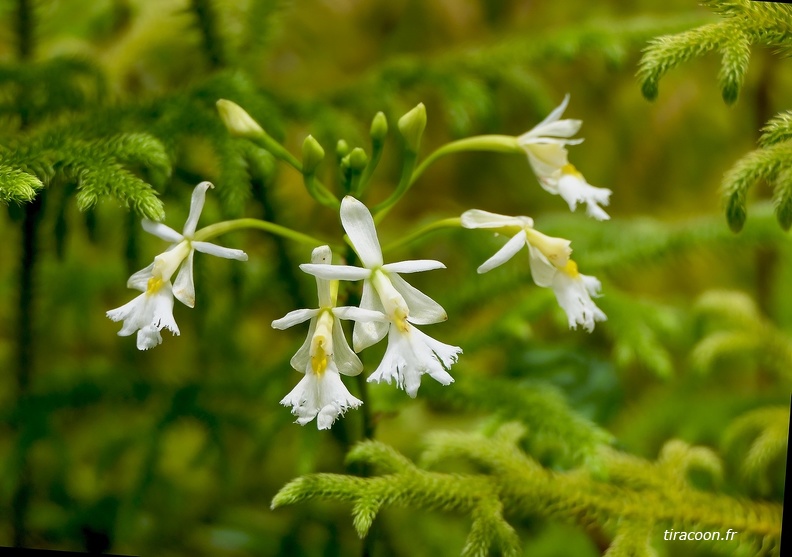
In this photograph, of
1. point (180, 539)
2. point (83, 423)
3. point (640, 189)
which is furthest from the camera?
point (640, 189)

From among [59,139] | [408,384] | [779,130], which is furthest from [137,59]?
[779,130]

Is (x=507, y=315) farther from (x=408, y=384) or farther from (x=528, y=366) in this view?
(x=408, y=384)

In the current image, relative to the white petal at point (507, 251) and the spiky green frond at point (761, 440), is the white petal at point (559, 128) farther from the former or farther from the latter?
the spiky green frond at point (761, 440)

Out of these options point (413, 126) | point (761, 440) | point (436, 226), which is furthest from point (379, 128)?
point (761, 440)

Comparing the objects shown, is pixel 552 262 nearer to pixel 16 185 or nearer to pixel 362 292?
pixel 362 292

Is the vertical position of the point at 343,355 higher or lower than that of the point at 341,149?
lower

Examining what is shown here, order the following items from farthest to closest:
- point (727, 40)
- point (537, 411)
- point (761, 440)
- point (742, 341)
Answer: point (742, 341) < point (761, 440) < point (537, 411) < point (727, 40)

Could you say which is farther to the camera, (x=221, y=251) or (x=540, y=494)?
(x=540, y=494)

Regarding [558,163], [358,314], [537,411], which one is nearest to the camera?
[358,314]
